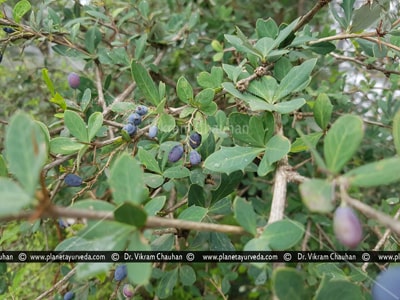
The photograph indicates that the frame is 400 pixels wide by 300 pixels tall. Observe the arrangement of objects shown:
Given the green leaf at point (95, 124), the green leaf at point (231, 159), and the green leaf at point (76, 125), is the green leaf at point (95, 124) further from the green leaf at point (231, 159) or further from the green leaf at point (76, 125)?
the green leaf at point (231, 159)

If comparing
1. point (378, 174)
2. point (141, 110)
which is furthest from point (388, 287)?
point (141, 110)

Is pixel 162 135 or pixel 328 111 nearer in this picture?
pixel 328 111

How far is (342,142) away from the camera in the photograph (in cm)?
40

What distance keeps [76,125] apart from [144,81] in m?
0.15

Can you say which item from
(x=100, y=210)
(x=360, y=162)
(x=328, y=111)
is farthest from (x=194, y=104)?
(x=360, y=162)

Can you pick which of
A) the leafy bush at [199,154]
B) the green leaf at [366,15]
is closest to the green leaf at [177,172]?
the leafy bush at [199,154]

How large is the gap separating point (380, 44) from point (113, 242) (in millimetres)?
657

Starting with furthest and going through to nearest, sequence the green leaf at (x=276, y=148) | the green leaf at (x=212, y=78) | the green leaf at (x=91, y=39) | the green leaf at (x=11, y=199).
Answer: the green leaf at (x=91, y=39) < the green leaf at (x=212, y=78) < the green leaf at (x=276, y=148) < the green leaf at (x=11, y=199)

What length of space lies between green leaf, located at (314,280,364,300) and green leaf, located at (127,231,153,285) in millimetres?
207

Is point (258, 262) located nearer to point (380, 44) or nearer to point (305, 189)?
point (305, 189)

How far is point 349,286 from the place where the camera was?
46 centimetres

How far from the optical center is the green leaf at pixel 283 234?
43cm

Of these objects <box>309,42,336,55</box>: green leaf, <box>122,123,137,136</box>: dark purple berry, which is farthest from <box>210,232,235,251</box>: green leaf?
<box>309,42,336,55</box>: green leaf

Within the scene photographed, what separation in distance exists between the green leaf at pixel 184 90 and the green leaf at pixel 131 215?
1.26 ft
